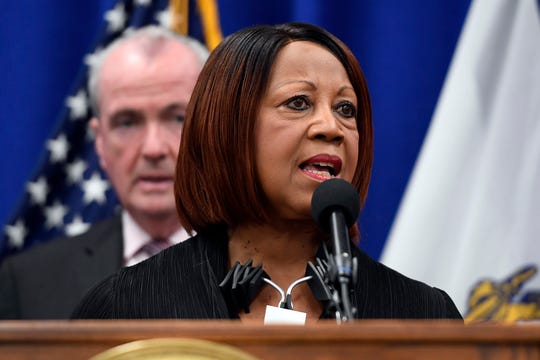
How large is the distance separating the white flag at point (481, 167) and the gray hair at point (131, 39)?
873mm

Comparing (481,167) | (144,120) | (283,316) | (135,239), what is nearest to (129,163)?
(144,120)

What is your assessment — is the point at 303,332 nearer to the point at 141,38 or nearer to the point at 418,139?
the point at 418,139

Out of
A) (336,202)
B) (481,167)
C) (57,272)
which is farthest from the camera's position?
(57,272)

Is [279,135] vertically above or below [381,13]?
below

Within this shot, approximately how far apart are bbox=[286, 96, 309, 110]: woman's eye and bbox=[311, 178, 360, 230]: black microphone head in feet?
1.04

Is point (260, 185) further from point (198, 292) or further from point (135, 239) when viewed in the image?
point (135, 239)

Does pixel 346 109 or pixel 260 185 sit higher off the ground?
pixel 346 109

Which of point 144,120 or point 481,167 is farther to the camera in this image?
point 144,120

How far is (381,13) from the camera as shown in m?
3.75

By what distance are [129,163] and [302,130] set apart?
66.6 inches

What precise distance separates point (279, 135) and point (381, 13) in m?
1.63

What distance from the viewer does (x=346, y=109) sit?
231 centimetres

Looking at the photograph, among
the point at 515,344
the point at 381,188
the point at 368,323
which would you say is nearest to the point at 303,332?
the point at 368,323

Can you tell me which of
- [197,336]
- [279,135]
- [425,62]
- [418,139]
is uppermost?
[425,62]
